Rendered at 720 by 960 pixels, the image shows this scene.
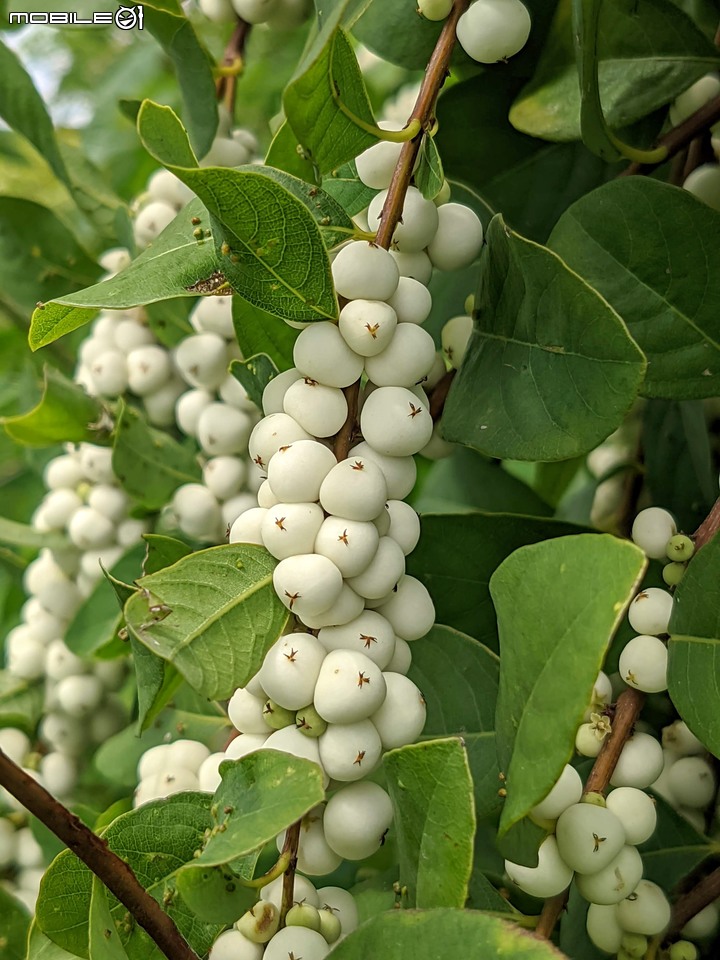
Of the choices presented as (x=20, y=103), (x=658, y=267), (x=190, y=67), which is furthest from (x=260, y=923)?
(x=20, y=103)

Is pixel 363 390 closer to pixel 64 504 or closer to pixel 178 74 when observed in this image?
pixel 178 74

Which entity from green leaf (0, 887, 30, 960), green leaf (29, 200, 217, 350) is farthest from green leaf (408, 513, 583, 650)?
green leaf (0, 887, 30, 960)

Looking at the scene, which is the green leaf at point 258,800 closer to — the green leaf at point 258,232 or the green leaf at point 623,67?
the green leaf at point 258,232

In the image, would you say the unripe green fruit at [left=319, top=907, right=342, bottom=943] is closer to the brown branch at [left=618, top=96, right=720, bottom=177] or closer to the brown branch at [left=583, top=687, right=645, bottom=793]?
the brown branch at [left=583, top=687, right=645, bottom=793]

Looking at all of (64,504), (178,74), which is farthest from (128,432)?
(178,74)

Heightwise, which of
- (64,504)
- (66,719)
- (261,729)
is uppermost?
(261,729)

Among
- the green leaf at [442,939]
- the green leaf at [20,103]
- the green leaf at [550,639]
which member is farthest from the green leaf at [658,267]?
the green leaf at [20,103]
